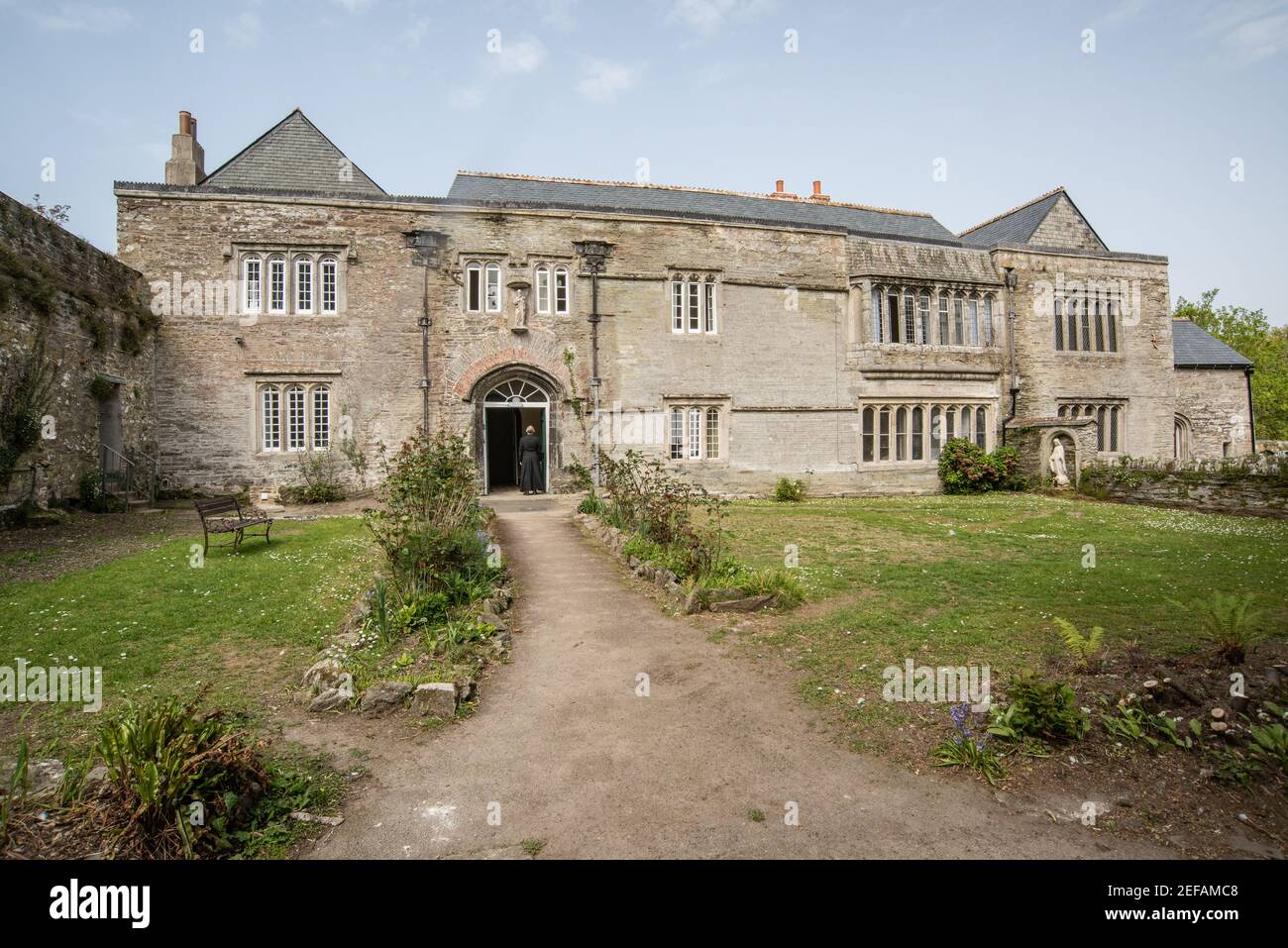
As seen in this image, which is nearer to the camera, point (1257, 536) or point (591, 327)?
point (1257, 536)

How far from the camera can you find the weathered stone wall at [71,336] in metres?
14.3

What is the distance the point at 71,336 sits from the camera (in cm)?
1599

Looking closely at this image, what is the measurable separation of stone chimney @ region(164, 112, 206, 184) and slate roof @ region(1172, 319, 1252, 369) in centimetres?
3756

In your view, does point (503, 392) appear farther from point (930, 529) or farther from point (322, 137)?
point (930, 529)

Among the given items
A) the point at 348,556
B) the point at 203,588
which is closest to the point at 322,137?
the point at 348,556

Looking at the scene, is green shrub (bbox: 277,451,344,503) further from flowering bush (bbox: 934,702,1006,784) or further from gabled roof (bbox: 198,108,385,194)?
flowering bush (bbox: 934,702,1006,784)

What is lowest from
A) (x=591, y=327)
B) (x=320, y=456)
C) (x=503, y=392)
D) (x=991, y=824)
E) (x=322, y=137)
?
(x=991, y=824)

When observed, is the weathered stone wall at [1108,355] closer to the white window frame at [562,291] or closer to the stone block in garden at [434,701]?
the white window frame at [562,291]

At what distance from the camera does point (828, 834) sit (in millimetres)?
3832

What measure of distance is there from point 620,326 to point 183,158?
49.9ft

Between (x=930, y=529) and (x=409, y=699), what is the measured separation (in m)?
12.5

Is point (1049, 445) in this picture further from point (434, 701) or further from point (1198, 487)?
point (434, 701)

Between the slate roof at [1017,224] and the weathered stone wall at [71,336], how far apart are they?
1217 inches

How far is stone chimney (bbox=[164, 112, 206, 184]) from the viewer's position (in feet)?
71.2
